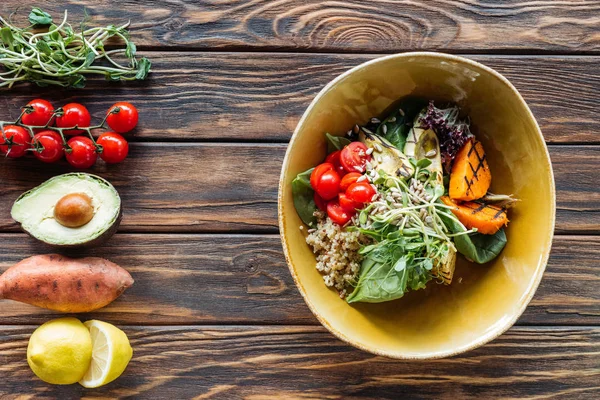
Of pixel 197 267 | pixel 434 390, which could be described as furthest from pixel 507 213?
pixel 197 267

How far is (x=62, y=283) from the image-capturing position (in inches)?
51.8

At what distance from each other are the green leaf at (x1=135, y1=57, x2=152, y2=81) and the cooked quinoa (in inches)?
21.4

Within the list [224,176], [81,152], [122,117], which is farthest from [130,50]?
[224,176]

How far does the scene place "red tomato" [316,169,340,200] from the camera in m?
1.23

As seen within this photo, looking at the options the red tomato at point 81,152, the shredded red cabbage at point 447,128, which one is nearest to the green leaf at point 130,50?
the red tomato at point 81,152

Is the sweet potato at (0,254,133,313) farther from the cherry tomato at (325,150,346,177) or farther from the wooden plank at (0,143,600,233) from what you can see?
the cherry tomato at (325,150,346,177)

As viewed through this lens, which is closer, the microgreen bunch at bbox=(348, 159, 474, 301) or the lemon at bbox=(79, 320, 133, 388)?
the microgreen bunch at bbox=(348, 159, 474, 301)

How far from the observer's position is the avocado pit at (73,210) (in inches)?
49.1

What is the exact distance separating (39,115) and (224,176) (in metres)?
0.46

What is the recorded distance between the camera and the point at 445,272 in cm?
125

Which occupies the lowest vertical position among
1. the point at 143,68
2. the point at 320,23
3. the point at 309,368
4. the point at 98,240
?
the point at 309,368

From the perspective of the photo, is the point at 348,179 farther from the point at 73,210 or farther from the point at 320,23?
the point at 73,210

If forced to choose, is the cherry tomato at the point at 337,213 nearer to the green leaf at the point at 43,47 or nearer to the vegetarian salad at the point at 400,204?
the vegetarian salad at the point at 400,204

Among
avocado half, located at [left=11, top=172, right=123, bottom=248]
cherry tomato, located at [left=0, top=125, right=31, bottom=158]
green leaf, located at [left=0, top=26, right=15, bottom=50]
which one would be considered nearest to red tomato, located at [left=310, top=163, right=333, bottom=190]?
avocado half, located at [left=11, top=172, right=123, bottom=248]
